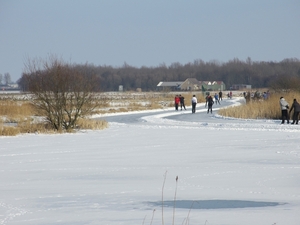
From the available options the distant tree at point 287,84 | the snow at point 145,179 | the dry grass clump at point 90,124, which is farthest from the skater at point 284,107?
the distant tree at point 287,84

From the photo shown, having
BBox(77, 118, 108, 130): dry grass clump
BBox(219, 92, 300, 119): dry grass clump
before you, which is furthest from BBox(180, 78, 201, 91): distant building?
BBox(77, 118, 108, 130): dry grass clump

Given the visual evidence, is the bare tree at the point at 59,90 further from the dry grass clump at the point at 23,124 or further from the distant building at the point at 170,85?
the distant building at the point at 170,85

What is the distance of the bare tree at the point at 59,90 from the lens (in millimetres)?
25875

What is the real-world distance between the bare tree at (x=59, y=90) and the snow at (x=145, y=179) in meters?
4.63

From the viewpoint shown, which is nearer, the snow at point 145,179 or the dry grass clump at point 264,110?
the snow at point 145,179

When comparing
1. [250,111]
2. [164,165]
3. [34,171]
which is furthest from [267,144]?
[250,111]

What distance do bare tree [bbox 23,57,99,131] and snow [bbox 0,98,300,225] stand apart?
463cm

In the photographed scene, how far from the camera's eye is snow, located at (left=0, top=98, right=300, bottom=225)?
27.6 ft

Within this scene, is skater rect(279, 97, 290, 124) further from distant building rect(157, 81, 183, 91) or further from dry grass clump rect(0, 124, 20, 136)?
distant building rect(157, 81, 183, 91)

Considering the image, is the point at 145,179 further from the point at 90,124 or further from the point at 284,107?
the point at 284,107

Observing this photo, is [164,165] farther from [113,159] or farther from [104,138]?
[104,138]

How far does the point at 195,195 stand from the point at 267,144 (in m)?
9.10

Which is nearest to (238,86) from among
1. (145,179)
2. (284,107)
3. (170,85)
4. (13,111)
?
(170,85)

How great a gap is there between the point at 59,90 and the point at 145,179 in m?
15.0
